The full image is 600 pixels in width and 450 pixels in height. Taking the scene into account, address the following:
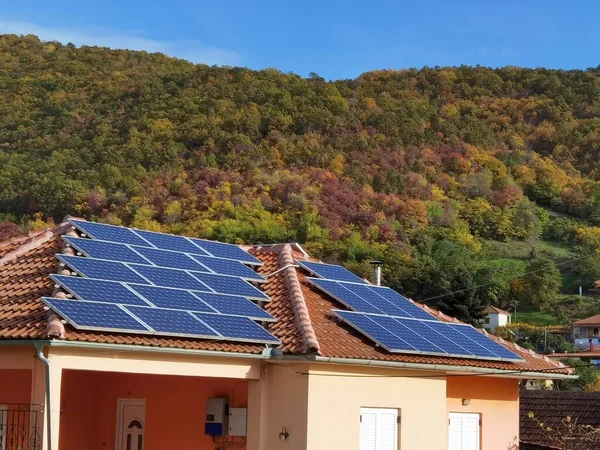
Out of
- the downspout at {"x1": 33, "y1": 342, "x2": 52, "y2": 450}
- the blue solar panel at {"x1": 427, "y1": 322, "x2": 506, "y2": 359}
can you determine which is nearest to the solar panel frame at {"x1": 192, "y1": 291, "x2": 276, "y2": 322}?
the downspout at {"x1": 33, "y1": 342, "x2": 52, "y2": 450}

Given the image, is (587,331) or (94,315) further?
(587,331)

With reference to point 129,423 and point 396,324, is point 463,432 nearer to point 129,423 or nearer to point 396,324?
point 396,324

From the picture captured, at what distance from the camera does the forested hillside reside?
75.6 meters

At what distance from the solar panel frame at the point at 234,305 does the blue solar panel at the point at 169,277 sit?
1.01ft

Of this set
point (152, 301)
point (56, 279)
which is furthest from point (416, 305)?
point (56, 279)

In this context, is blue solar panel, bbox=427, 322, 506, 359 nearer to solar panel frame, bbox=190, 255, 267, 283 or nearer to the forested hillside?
solar panel frame, bbox=190, 255, 267, 283

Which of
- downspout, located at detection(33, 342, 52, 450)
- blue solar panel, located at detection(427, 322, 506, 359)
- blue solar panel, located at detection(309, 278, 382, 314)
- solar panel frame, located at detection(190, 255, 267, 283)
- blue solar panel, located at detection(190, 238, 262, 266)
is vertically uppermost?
blue solar panel, located at detection(190, 238, 262, 266)

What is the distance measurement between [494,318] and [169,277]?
191 ft

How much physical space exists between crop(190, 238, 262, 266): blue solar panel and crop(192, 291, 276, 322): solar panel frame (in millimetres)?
2193

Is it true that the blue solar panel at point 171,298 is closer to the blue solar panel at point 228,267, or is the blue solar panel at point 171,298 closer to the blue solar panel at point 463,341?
the blue solar panel at point 228,267

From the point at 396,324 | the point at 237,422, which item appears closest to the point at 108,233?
the point at 237,422

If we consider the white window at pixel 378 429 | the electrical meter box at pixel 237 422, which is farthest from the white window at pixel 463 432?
the electrical meter box at pixel 237 422

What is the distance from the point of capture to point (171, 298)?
16875 mm

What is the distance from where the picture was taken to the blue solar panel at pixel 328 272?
2091 cm
